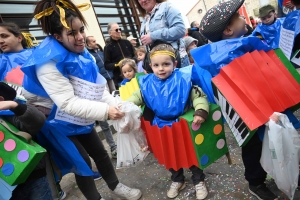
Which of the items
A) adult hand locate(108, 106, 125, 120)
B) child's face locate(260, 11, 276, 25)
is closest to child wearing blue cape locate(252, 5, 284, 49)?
child's face locate(260, 11, 276, 25)

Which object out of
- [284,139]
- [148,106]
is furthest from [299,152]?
[148,106]

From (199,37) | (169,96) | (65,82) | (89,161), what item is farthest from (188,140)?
(199,37)

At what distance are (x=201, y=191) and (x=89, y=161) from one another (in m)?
0.90

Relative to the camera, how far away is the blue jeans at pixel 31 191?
127 cm

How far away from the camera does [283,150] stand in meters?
1.23

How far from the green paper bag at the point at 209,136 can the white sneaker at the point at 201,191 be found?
308 millimetres

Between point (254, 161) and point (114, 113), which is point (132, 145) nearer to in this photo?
point (114, 113)

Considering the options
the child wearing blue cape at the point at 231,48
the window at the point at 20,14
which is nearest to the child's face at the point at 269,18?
the child wearing blue cape at the point at 231,48

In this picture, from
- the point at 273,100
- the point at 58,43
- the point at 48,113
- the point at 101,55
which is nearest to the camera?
the point at 273,100

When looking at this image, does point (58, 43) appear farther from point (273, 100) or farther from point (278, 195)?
point (278, 195)

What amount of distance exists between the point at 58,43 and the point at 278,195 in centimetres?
179

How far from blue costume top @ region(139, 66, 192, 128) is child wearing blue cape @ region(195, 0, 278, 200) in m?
0.24

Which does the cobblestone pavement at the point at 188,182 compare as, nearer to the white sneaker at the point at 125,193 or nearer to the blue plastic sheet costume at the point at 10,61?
the white sneaker at the point at 125,193

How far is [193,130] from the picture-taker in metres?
1.50
